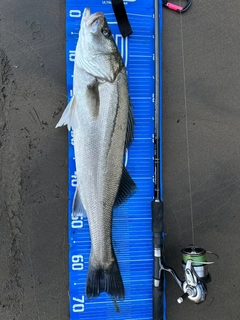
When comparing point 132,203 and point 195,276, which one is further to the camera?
point 132,203

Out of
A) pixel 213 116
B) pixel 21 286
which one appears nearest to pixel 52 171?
pixel 21 286

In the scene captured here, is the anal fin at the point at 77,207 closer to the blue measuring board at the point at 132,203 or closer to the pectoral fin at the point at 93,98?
the blue measuring board at the point at 132,203

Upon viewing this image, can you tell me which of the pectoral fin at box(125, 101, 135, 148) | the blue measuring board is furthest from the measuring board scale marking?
the pectoral fin at box(125, 101, 135, 148)

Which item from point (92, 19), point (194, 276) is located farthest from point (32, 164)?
point (194, 276)

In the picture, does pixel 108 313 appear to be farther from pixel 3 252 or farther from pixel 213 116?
pixel 213 116

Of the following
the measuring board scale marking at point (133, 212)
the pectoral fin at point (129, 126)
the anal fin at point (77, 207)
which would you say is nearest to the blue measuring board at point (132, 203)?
the measuring board scale marking at point (133, 212)

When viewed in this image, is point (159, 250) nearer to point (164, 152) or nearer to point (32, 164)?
point (164, 152)

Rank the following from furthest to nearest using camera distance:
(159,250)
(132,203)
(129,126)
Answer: (132,203), (159,250), (129,126)
